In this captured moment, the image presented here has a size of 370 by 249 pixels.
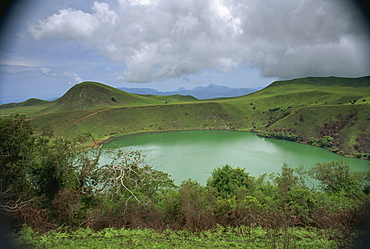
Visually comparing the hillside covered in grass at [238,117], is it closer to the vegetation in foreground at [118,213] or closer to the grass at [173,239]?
the vegetation in foreground at [118,213]

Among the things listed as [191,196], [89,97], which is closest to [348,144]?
[191,196]

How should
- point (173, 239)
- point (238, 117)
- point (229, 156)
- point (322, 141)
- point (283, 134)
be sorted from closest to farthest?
point (173, 239)
point (229, 156)
point (322, 141)
point (283, 134)
point (238, 117)

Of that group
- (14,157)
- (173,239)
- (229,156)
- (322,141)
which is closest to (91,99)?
(229,156)

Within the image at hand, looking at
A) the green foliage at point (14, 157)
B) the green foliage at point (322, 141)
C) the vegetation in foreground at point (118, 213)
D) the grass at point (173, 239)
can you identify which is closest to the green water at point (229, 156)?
the green foliage at point (322, 141)

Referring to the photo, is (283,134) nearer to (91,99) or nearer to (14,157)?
(14,157)

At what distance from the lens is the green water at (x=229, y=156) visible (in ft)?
82.0

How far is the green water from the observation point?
25.0m

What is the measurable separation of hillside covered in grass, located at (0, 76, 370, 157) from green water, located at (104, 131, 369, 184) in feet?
13.7

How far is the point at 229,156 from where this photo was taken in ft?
105

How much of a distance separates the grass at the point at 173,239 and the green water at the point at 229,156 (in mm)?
13862

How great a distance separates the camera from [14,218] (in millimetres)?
5859

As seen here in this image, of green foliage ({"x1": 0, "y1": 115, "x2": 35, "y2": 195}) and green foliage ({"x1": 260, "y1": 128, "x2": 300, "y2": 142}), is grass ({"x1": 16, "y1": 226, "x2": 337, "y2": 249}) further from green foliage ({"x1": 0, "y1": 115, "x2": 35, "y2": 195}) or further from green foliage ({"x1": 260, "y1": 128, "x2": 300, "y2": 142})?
green foliage ({"x1": 260, "y1": 128, "x2": 300, "y2": 142})

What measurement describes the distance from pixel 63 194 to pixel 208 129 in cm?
5529

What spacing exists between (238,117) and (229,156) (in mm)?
35989
